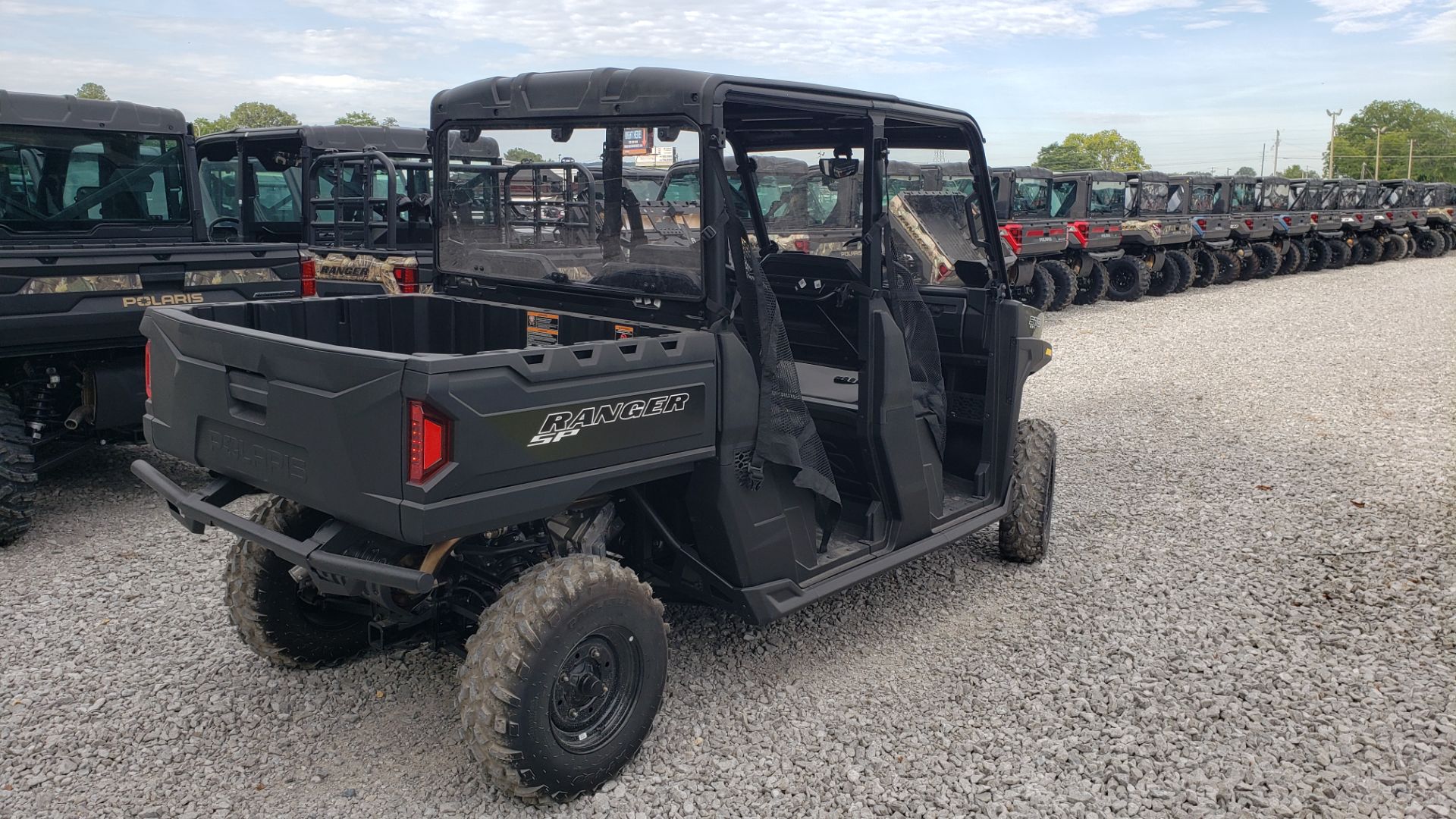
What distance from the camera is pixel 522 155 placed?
157 inches

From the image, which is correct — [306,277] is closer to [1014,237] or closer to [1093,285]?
[1014,237]

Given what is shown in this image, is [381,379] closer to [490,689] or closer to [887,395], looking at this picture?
[490,689]

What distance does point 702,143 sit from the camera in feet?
10.9

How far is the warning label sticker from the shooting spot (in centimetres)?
384

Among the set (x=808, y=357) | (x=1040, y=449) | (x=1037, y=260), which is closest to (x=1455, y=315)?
(x=1037, y=260)

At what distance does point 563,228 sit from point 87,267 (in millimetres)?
3198

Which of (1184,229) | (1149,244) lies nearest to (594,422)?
(1149,244)

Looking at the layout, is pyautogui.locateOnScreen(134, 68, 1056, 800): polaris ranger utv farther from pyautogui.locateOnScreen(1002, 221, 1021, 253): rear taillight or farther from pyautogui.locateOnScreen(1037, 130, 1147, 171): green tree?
pyautogui.locateOnScreen(1037, 130, 1147, 171): green tree

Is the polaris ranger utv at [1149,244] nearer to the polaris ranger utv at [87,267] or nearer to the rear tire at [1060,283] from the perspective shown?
the rear tire at [1060,283]

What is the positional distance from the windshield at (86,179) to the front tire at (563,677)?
225 inches

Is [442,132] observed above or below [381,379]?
above

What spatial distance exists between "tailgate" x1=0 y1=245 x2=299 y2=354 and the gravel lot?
1.07 meters

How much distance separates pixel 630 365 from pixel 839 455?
1500 mm

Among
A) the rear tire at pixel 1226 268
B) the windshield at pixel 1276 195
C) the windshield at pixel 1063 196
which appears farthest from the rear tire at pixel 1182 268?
the windshield at pixel 1276 195
